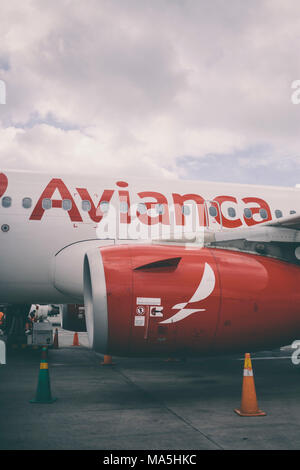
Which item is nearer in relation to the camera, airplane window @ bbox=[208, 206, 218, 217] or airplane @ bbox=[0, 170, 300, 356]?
airplane @ bbox=[0, 170, 300, 356]

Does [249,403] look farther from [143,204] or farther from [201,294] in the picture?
[143,204]

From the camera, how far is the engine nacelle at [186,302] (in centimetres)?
573

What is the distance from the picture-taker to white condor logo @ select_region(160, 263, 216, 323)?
5.79 m

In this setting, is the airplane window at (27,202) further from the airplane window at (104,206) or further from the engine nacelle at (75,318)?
the engine nacelle at (75,318)

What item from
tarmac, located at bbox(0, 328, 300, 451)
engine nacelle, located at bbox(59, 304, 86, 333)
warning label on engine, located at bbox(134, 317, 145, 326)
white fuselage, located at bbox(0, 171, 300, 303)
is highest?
white fuselage, located at bbox(0, 171, 300, 303)

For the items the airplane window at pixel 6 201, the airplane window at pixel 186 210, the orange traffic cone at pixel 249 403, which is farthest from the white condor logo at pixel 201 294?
the airplane window at pixel 6 201

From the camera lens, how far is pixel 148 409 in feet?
17.9

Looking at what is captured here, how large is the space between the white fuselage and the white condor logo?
2957 mm

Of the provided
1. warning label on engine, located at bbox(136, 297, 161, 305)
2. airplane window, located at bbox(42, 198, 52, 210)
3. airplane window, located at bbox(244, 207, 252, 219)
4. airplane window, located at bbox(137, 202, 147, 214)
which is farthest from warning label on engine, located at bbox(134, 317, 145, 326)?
airplane window, located at bbox(244, 207, 252, 219)

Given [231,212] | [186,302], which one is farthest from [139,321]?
[231,212]

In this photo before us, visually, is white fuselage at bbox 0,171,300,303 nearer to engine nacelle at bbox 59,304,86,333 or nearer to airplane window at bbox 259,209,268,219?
airplane window at bbox 259,209,268,219

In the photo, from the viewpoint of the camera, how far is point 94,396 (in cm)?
617

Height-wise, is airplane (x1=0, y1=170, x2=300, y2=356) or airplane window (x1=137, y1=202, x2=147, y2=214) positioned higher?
airplane window (x1=137, y1=202, x2=147, y2=214)
